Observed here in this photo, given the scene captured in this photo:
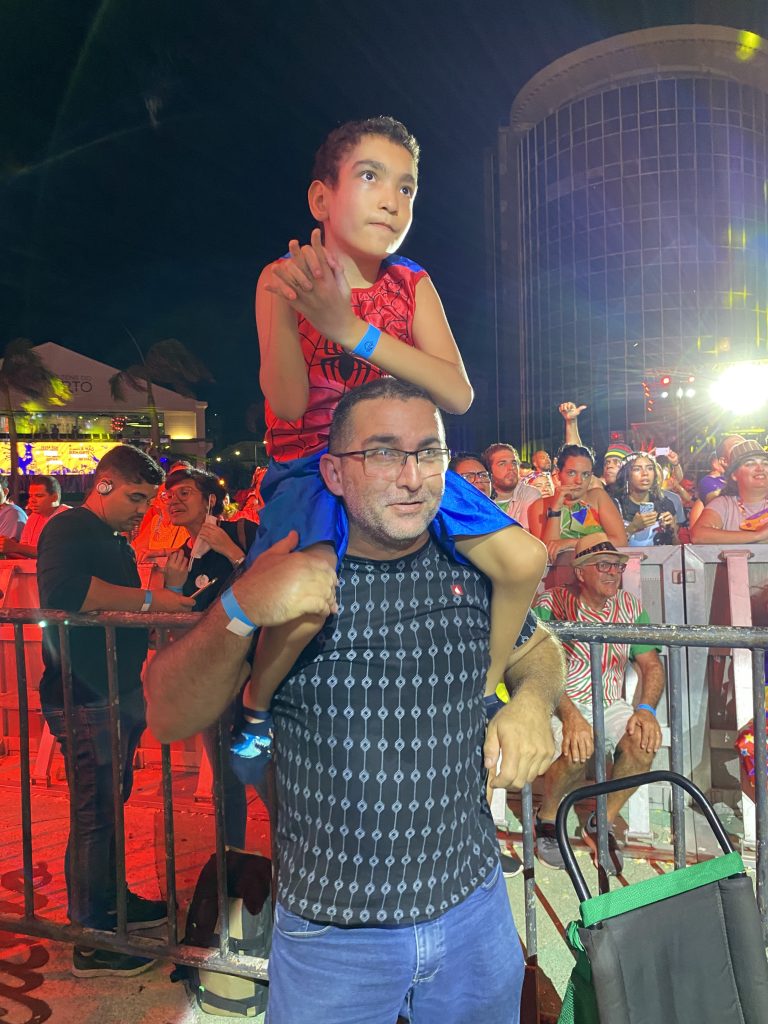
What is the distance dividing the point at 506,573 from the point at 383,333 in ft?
2.45

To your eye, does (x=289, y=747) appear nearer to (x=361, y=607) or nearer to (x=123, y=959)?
(x=361, y=607)

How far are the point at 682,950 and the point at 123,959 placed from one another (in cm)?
262

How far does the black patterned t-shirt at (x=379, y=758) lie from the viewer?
179 cm

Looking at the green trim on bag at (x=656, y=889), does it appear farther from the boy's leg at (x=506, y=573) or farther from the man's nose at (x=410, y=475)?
the man's nose at (x=410, y=475)

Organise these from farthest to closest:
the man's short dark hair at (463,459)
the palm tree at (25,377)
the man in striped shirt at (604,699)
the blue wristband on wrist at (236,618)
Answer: the palm tree at (25,377) → the man's short dark hair at (463,459) → the man in striped shirt at (604,699) → the blue wristband on wrist at (236,618)

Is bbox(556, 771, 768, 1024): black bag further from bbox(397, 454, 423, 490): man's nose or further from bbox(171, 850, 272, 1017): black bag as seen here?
bbox(171, 850, 272, 1017): black bag

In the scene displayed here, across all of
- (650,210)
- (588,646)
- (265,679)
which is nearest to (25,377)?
(588,646)

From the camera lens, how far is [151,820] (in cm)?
516

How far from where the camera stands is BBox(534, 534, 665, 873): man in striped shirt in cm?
438

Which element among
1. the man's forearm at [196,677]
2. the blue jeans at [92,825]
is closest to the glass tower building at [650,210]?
the blue jeans at [92,825]

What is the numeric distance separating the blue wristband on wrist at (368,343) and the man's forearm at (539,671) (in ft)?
3.21

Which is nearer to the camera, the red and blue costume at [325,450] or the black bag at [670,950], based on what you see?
the black bag at [670,950]

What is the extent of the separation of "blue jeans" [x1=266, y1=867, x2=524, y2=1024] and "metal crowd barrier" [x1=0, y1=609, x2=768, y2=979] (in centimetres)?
84

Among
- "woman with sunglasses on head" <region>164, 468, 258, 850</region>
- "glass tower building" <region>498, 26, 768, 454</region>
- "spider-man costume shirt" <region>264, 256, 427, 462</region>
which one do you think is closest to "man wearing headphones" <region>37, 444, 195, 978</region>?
"woman with sunglasses on head" <region>164, 468, 258, 850</region>
